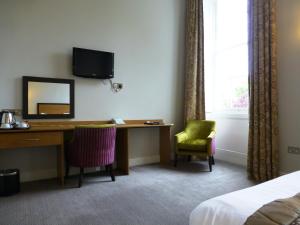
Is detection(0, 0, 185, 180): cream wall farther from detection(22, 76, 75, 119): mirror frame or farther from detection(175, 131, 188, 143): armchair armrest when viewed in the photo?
detection(175, 131, 188, 143): armchair armrest

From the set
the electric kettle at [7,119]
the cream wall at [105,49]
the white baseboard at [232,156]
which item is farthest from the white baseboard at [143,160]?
the electric kettle at [7,119]

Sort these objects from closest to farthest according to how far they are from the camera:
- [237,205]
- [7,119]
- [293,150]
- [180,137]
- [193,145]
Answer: [237,205] → [7,119] → [293,150] → [193,145] → [180,137]

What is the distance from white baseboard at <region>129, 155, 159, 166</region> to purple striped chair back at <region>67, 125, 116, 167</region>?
3.38 ft

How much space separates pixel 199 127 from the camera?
439cm

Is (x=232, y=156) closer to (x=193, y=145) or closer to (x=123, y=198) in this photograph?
(x=193, y=145)

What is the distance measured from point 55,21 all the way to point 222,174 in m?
3.34

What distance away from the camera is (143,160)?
171 inches

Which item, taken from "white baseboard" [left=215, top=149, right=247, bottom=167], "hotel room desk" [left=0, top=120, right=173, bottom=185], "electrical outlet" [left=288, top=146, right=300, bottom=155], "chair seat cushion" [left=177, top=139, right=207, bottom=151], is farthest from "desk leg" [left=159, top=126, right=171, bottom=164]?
"electrical outlet" [left=288, top=146, right=300, bottom=155]

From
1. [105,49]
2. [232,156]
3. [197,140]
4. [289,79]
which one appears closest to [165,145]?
[197,140]

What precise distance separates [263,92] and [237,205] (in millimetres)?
2700

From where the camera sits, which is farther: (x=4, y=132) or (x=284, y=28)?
(x=284, y=28)

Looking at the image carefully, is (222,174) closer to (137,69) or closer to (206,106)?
(206,106)

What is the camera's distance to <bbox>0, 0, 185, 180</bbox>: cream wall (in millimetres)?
3283

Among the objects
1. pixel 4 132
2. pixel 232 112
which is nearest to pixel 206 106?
pixel 232 112
